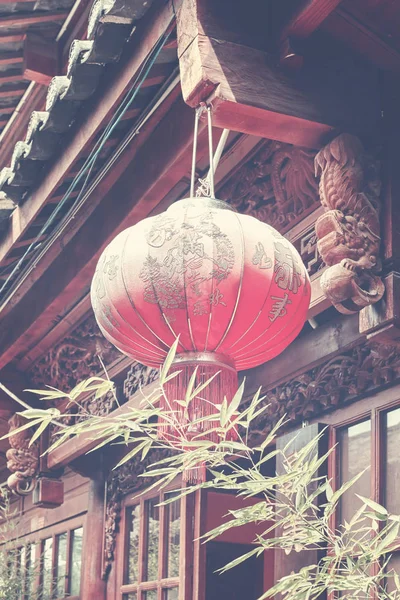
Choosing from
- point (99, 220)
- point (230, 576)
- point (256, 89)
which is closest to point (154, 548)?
point (230, 576)

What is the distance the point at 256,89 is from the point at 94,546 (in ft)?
13.7

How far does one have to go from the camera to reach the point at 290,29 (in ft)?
10.4

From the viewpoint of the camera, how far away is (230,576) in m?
5.73

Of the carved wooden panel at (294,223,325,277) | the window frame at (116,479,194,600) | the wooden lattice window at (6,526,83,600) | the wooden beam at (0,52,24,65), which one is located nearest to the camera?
the carved wooden panel at (294,223,325,277)

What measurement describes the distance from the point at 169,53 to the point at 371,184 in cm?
97

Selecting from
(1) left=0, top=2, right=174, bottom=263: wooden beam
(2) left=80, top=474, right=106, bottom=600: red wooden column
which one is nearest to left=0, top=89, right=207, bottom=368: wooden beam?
(1) left=0, top=2, right=174, bottom=263: wooden beam

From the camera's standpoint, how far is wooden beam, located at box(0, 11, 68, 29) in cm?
555

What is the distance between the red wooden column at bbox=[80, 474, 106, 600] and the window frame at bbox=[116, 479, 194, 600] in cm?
24

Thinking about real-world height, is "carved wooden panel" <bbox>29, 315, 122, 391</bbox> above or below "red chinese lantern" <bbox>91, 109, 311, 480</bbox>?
above

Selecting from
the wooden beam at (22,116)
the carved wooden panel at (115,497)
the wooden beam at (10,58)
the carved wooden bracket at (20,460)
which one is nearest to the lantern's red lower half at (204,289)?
the carved wooden panel at (115,497)

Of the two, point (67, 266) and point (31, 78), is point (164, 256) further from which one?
point (31, 78)

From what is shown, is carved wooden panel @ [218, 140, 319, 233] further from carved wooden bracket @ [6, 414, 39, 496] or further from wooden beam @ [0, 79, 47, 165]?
carved wooden bracket @ [6, 414, 39, 496]

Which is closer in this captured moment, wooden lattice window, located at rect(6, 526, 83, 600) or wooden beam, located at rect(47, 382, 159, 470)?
wooden beam, located at rect(47, 382, 159, 470)

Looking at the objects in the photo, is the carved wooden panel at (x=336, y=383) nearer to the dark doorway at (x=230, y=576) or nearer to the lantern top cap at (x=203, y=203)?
the lantern top cap at (x=203, y=203)
